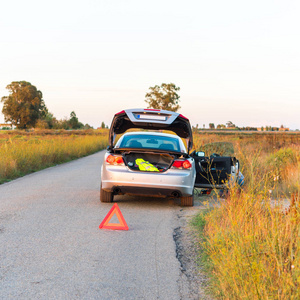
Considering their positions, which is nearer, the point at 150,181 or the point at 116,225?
the point at 116,225

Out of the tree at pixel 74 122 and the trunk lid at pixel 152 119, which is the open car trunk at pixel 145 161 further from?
the tree at pixel 74 122

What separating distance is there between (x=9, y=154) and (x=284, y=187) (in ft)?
33.9

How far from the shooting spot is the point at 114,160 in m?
9.24

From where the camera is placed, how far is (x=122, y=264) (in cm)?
530

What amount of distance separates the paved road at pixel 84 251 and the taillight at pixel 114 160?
947 millimetres

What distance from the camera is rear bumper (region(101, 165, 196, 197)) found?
8.98 m

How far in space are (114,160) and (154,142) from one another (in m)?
1.45

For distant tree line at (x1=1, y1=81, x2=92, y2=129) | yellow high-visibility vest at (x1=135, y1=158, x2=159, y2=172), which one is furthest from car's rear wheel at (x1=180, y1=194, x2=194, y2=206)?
distant tree line at (x1=1, y1=81, x2=92, y2=129)

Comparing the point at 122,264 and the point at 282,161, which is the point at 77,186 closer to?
the point at 122,264

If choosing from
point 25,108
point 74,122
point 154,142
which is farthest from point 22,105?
point 154,142

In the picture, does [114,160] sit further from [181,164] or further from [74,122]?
[74,122]

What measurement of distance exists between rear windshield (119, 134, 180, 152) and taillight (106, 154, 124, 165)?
94 centimetres

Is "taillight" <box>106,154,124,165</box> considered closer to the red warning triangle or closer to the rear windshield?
the rear windshield

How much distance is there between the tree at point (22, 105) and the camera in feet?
390
